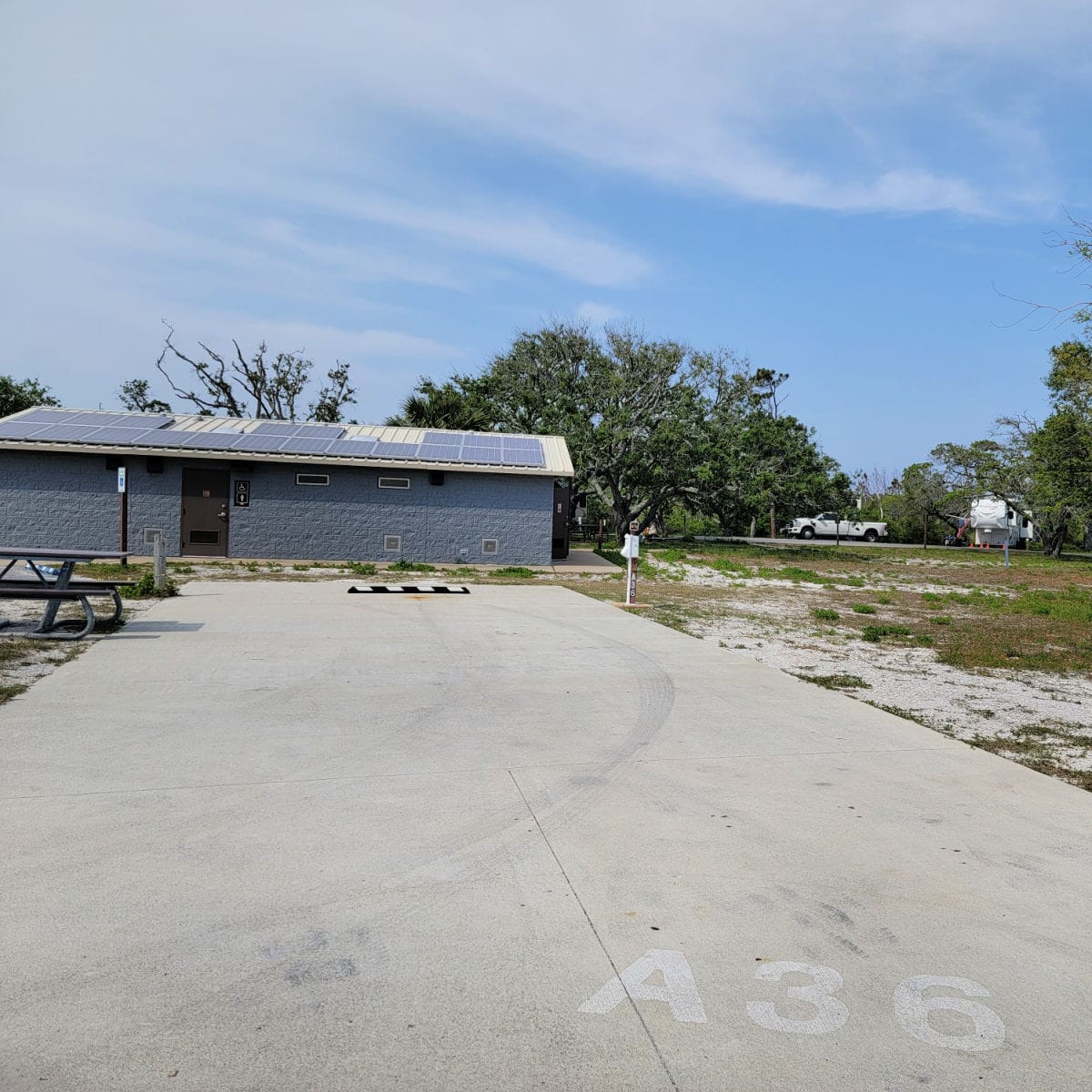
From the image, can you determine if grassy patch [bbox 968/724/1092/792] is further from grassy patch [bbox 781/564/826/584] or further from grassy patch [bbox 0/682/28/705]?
grassy patch [bbox 781/564/826/584]

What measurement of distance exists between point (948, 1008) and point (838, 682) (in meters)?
5.47

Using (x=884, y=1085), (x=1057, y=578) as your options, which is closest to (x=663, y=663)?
(x=884, y=1085)

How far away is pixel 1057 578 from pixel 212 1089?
27256 millimetres

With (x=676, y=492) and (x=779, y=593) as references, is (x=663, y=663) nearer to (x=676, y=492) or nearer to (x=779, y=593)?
(x=779, y=593)

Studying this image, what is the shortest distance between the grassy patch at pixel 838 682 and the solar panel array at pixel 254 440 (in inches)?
578

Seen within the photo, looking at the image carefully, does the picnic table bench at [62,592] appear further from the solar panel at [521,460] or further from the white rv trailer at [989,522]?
the white rv trailer at [989,522]

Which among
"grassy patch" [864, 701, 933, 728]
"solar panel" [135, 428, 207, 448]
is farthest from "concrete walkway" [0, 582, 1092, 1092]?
"solar panel" [135, 428, 207, 448]

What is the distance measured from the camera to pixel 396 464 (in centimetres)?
2131

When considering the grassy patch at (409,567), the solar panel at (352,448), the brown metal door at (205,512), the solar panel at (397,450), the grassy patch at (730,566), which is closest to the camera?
the grassy patch at (409,567)

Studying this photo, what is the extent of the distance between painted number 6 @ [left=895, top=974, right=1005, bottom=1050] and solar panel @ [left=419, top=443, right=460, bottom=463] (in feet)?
64.6

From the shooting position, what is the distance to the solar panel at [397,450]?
2175cm

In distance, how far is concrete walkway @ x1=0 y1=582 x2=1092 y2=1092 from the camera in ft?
7.81

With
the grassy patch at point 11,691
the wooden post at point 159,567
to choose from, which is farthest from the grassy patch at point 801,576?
the grassy patch at point 11,691

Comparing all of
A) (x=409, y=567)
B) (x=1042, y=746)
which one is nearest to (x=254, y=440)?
(x=409, y=567)
